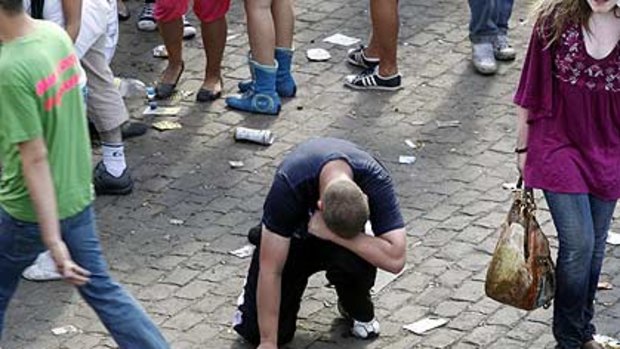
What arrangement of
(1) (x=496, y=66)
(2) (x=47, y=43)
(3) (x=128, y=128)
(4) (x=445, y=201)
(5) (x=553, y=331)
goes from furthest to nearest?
1. (1) (x=496, y=66)
2. (3) (x=128, y=128)
3. (4) (x=445, y=201)
4. (5) (x=553, y=331)
5. (2) (x=47, y=43)

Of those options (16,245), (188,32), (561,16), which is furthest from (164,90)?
(561,16)

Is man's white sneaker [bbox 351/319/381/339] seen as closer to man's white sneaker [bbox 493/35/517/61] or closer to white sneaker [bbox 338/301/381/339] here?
white sneaker [bbox 338/301/381/339]

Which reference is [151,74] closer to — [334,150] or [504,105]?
[504,105]

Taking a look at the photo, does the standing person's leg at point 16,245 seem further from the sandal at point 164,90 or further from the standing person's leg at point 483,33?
the standing person's leg at point 483,33

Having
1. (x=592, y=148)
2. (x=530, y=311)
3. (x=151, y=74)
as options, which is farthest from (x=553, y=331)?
(x=151, y=74)

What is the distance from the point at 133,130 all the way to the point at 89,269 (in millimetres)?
3125

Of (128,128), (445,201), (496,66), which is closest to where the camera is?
(445,201)

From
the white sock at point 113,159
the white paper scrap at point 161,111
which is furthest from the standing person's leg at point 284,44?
the white sock at point 113,159

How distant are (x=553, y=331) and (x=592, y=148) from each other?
0.87 metres

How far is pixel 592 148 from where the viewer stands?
603cm

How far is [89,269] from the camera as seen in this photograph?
5.68 m

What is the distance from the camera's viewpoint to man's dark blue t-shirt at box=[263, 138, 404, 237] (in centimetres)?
614

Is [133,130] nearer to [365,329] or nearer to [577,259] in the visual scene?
[365,329]

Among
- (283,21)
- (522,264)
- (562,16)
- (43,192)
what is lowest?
(283,21)
